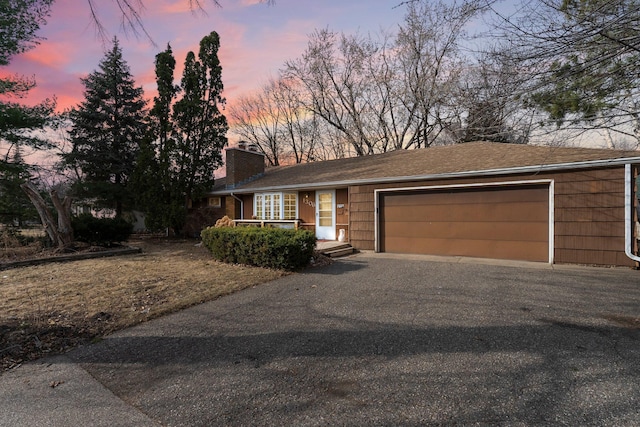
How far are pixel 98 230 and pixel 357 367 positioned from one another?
11.9 m

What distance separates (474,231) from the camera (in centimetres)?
922

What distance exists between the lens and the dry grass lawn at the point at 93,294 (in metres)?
3.78

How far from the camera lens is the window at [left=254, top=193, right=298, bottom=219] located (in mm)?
13234

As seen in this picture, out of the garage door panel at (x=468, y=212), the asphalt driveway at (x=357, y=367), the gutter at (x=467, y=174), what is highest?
the gutter at (x=467, y=174)

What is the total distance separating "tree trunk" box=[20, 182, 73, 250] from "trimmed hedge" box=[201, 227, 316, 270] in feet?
18.8

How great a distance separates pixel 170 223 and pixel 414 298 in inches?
496

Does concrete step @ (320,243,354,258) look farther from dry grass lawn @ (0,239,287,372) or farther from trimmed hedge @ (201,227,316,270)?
dry grass lawn @ (0,239,287,372)

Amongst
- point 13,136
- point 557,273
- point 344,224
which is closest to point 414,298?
point 557,273

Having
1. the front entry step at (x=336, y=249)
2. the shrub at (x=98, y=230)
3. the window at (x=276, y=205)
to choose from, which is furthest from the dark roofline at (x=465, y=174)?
the shrub at (x=98, y=230)

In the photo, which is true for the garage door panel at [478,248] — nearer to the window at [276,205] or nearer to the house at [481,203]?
the house at [481,203]

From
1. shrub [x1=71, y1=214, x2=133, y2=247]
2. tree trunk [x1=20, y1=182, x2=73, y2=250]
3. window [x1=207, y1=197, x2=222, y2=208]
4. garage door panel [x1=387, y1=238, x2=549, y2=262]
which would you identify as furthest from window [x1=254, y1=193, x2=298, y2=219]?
tree trunk [x1=20, y1=182, x2=73, y2=250]

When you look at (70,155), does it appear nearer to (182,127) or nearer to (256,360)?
(182,127)

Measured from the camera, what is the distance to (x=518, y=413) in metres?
2.23

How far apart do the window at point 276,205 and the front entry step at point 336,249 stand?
3.20 metres
